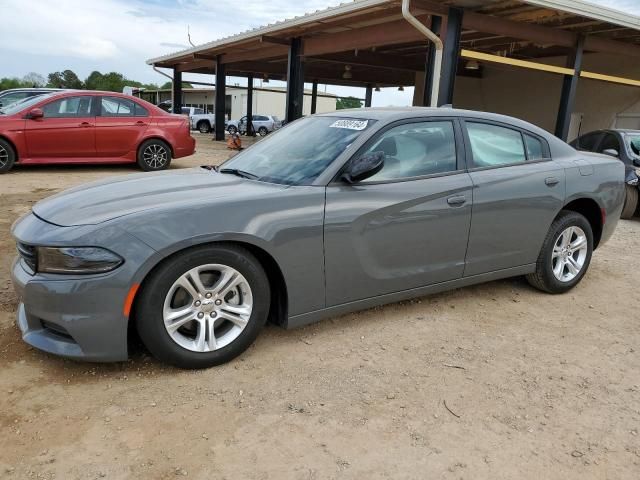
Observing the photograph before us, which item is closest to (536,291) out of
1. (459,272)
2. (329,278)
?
(459,272)

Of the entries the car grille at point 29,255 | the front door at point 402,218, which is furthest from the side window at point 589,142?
the car grille at point 29,255

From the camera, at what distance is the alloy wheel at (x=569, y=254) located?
4.39m

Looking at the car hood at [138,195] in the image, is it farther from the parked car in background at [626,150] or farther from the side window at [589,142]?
the side window at [589,142]

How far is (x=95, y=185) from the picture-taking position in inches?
135

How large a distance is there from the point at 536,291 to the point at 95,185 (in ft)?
11.8

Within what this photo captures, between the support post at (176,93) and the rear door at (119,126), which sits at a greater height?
the support post at (176,93)

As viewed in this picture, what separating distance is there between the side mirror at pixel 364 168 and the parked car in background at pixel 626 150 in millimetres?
6282

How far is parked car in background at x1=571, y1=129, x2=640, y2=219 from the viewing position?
26.9 feet

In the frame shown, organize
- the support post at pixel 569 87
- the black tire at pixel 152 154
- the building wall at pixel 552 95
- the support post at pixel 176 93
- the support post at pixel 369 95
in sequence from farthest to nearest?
1. the support post at pixel 369 95
2. the support post at pixel 176 93
3. the building wall at pixel 552 95
4. the support post at pixel 569 87
5. the black tire at pixel 152 154

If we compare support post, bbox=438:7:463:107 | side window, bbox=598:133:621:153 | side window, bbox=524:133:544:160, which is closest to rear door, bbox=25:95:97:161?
support post, bbox=438:7:463:107

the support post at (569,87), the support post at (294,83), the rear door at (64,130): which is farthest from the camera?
the support post at (294,83)

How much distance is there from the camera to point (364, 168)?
3.15 m

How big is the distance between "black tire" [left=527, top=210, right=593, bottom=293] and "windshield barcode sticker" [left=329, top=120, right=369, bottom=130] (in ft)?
6.14

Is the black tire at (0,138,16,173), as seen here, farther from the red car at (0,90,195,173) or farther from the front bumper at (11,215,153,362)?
the front bumper at (11,215,153,362)
